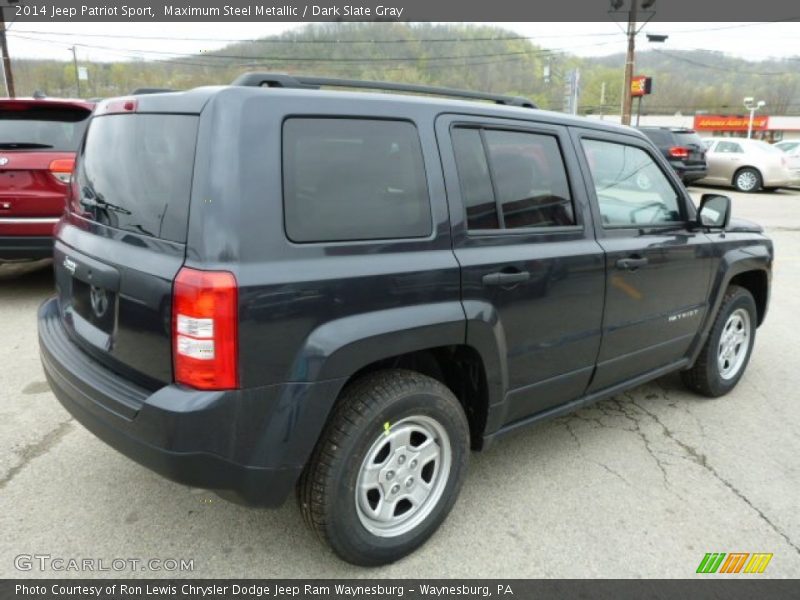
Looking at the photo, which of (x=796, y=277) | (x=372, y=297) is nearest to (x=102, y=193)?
(x=372, y=297)

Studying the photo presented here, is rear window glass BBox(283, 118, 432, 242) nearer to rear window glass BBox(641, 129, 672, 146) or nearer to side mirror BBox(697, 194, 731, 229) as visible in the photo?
side mirror BBox(697, 194, 731, 229)

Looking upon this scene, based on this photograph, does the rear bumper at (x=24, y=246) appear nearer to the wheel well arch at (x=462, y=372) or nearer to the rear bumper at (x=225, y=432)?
the rear bumper at (x=225, y=432)

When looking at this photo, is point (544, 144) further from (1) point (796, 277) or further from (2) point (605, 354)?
(1) point (796, 277)

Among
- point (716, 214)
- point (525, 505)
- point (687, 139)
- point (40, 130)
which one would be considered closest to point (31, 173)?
point (40, 130)

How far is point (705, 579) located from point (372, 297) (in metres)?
1.75

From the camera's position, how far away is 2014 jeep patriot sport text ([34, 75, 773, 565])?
1.98 metres

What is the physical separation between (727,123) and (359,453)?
6783 centimetres

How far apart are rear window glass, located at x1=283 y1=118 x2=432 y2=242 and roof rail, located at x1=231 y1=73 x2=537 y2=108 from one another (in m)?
0.31

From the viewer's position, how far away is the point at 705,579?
246 cm

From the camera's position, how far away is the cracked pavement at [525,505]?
2.49 m

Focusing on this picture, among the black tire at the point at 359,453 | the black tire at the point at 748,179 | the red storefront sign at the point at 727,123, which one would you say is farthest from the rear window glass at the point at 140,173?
the red storefront sign at the point at 727,123

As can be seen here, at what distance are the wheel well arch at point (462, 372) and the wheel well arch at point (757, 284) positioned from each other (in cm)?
253

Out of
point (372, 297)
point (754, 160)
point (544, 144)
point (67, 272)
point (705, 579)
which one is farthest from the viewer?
point (754, 160)

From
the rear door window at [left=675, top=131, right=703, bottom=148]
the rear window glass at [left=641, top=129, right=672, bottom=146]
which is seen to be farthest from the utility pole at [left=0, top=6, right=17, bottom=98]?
the rear door window at [left=675, top=131, right=703, bottom=148]
